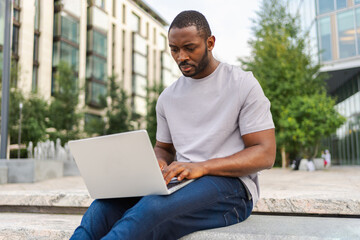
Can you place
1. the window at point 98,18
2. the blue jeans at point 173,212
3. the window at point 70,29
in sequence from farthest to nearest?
the window at point 98,18 → the window at point 70,29 → the blue jeans at point 173,212

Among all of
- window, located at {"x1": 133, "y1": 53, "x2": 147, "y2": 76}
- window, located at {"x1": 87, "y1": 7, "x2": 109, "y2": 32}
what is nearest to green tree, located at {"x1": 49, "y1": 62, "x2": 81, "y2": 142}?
window, located at {"x1": 87, "y1": 7, "x2": 109, "y2": 32}

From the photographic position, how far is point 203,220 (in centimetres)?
175

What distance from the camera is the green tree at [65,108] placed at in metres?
20.8

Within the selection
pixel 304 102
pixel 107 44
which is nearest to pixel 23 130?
pixel 304 102

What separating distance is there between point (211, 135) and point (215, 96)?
8.7 inches

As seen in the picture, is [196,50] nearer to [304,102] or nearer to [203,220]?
[203,220]

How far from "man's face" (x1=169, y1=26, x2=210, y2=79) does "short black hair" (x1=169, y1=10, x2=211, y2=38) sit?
0.9 inches

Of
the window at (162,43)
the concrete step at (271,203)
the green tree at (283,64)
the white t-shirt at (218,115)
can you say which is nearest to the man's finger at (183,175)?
the white t-shirt at (218,115)

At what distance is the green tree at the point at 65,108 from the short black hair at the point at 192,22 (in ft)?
64.4

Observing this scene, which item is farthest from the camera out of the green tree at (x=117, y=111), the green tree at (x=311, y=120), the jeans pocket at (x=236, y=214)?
the green tree at (x=117, y=111)

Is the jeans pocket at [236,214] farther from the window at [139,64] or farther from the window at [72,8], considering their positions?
the window at [139,64]

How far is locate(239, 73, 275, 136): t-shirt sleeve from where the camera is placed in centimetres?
187

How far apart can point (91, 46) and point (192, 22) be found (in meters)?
31.0

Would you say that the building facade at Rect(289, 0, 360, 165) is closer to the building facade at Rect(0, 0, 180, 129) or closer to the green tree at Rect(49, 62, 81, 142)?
the building facade at Rect(0, 0, 180, 129)
